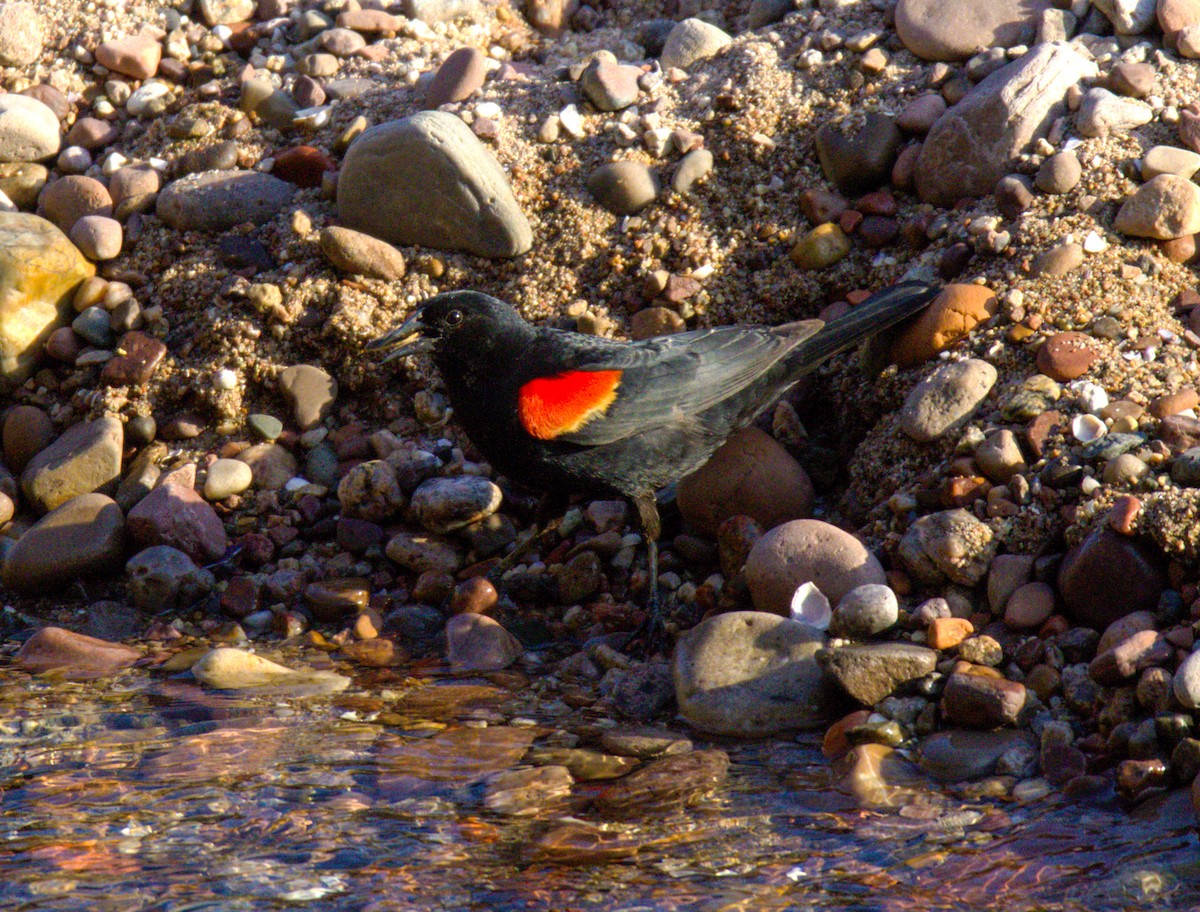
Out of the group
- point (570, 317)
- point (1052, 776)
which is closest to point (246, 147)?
point (570, 317)

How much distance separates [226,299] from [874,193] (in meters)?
3.17

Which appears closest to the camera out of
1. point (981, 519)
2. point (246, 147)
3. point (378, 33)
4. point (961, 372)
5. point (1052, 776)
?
point (1052, 776)

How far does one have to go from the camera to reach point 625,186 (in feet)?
19.6

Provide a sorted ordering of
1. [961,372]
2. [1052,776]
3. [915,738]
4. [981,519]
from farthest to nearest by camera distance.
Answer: [961,372] < [981,519] < [915,738] < [1052,776]

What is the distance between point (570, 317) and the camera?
19.4 ft

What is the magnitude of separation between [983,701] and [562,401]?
1.98 meters

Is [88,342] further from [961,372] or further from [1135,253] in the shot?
[1135,253]

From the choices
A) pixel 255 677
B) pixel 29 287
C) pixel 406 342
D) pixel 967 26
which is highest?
pixel 967 26

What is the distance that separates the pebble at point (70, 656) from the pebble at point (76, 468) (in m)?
1.01

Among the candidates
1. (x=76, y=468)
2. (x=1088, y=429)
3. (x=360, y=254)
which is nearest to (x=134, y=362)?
(x=76, y=468)

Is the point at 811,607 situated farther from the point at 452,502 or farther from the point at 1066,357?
the point at 452,502

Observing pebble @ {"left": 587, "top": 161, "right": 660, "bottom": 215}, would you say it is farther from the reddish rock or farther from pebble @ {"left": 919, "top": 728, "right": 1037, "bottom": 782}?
pebble @ {"left": 919, "top": 728, "right": 1037, "bottom": 782}

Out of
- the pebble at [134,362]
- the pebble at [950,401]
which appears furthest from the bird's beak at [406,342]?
the pebble at [950,401]

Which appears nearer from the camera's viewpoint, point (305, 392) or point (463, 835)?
point (463, 835)
